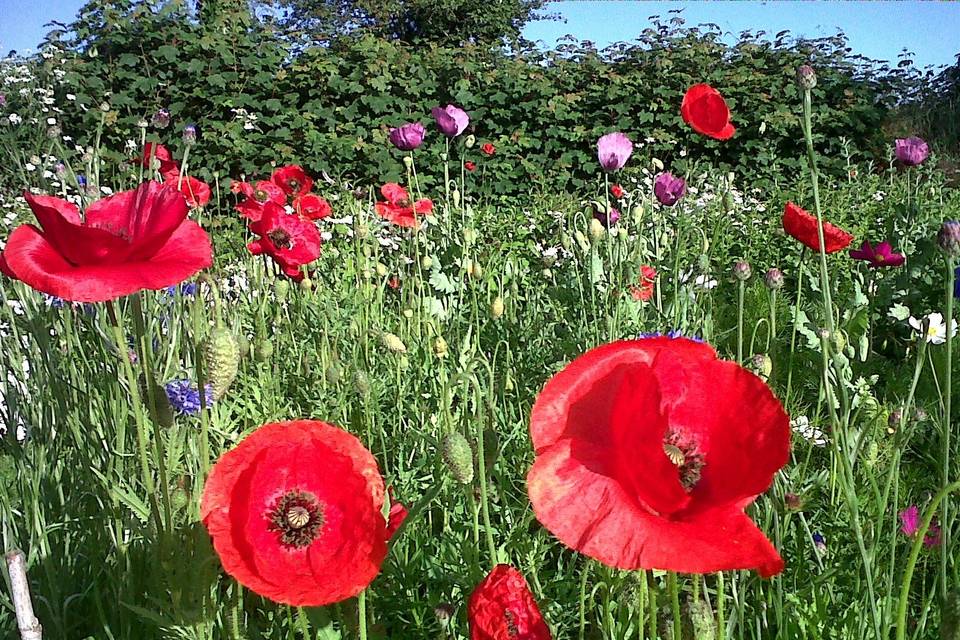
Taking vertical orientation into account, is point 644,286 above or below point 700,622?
below

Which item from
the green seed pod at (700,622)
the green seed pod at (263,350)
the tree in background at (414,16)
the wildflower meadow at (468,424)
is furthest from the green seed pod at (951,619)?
A: the tree in background at (414,16)

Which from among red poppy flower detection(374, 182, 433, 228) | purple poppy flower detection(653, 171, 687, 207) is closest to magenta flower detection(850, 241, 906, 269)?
purple poppy flower detection(653, 171, 687, 207)

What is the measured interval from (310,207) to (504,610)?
186cm

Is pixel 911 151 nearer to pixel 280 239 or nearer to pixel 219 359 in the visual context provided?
pixel 280 239

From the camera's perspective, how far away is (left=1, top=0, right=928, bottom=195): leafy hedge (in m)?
6.32

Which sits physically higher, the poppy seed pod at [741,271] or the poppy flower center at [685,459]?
the poppy flower center at [685,459]

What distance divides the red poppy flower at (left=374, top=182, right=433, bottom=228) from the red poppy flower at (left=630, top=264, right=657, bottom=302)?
2.43 ft

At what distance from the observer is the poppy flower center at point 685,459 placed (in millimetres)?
562

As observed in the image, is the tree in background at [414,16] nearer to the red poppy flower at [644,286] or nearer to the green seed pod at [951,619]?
the red poppy flower at [644,286]

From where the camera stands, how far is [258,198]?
2414mm

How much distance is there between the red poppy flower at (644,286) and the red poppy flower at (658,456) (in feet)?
5.16

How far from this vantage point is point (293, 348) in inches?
88.4

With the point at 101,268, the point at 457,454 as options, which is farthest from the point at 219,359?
the point at 457,454

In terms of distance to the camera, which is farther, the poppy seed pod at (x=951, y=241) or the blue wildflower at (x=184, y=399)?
the blue wildflower at (x=184, y=399)
